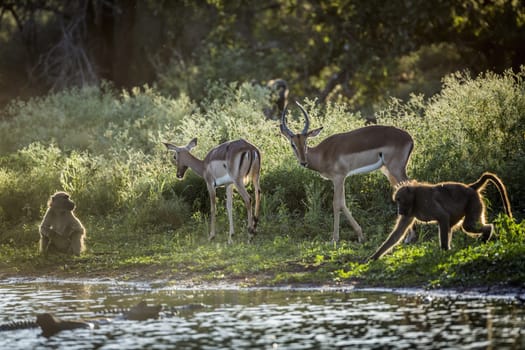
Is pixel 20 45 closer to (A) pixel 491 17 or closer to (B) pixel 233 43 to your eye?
(B) pixel 233 43

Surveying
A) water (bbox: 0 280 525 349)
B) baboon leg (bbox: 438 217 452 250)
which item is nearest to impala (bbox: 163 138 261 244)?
water (bbox: 0 280 525 349)

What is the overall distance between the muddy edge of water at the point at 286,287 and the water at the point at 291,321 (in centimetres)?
9

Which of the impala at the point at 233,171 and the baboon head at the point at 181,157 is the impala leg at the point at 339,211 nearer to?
the impala at the point at 233,171

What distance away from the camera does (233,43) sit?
35.1m

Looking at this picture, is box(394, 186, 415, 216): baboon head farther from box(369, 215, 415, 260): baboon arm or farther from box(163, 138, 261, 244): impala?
box(163, 138, 261, 244): impala

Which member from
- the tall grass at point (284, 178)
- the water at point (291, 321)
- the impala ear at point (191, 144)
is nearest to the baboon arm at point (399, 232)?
the water at point (291, 321)

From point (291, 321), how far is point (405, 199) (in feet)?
9.17

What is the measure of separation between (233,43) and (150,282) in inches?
915

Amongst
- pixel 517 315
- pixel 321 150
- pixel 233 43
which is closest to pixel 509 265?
pixel 517 315

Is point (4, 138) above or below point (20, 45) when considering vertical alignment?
below

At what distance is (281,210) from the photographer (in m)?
15.6

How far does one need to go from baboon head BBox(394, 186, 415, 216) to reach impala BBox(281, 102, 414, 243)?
9.14 feet

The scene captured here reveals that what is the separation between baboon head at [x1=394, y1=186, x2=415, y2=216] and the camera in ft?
37.3

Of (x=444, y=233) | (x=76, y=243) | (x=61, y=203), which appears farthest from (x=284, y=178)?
(x=444, y=233)
